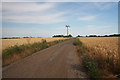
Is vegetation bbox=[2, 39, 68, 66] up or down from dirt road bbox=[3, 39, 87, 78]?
up

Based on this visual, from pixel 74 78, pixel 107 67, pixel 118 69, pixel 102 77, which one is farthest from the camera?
pixel 107 67

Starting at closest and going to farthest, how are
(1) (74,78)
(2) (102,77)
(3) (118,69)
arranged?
(2) (102,77) < (1) (74,78) < (3) (118,69)

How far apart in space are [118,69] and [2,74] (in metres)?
5.85

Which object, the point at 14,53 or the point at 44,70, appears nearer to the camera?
the point at 44,70

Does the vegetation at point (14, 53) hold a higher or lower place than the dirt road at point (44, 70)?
higher

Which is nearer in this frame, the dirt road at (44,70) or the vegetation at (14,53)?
the dirt road at (44,70)

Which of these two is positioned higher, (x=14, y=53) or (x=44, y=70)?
(x=14, y=53)

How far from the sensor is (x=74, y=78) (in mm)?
3949

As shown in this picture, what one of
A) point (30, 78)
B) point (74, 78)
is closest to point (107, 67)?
point (74, 78)

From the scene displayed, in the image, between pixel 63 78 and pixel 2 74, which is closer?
pixel 63 78

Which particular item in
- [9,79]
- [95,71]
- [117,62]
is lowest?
[9,79]

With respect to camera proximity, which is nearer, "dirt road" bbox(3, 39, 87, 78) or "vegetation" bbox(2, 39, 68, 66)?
"dirt road" bbox(3, 39, 87, 78)

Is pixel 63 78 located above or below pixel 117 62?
below

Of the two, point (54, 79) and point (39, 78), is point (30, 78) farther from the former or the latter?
point (54, 79)
